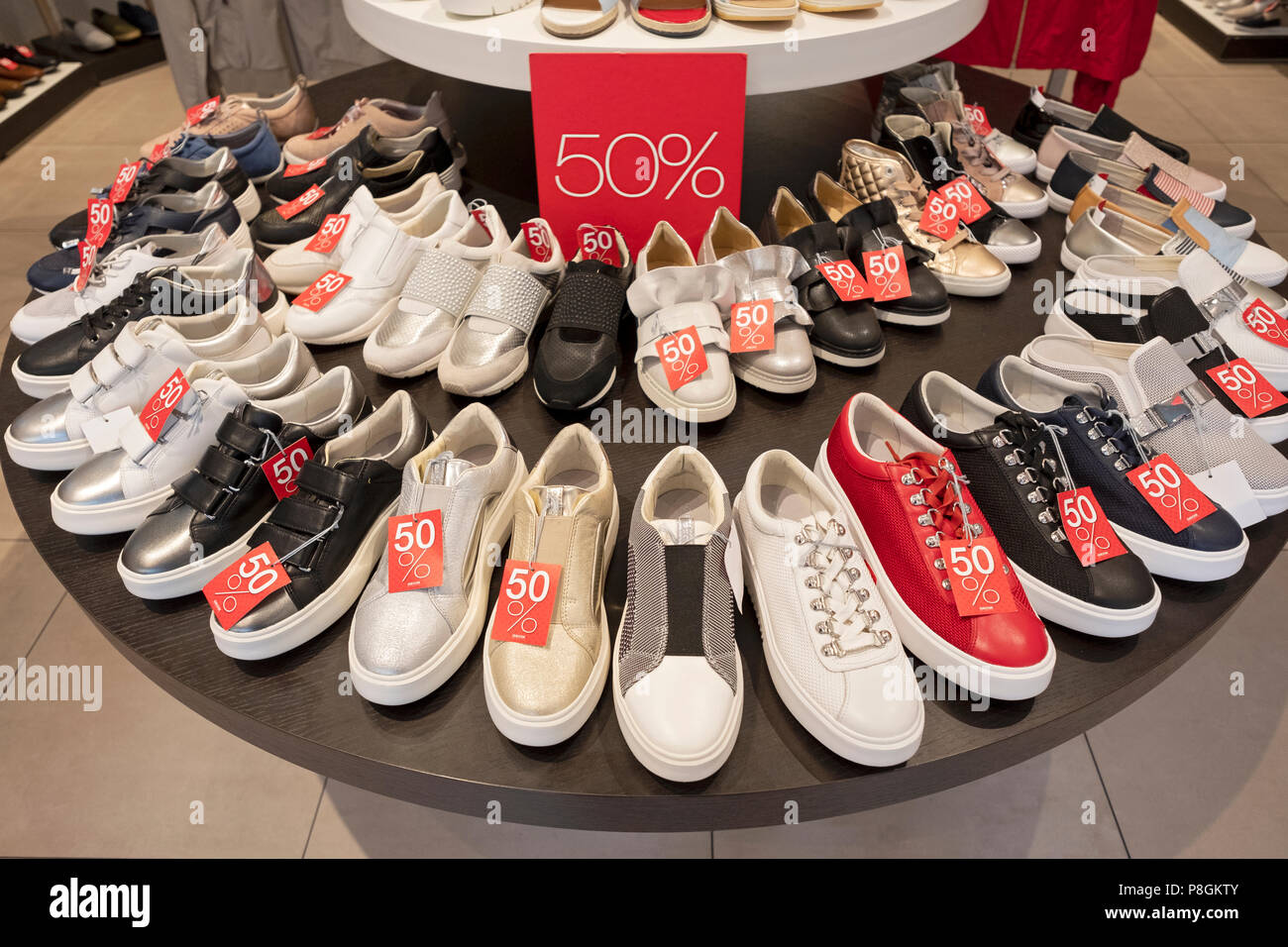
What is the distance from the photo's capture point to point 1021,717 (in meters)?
0.96

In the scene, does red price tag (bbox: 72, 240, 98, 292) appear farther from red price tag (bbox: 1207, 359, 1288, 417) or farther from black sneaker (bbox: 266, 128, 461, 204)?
red price tag (bbox: 1207, 359, 1288, 417)

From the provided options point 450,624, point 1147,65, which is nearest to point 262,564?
point 450,624

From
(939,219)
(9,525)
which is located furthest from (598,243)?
(9,525)

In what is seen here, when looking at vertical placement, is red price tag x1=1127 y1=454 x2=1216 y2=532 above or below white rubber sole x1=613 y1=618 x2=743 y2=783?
above

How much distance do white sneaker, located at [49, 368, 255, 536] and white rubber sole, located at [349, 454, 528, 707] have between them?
0.41 metres

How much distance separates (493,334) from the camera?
4.60 ft

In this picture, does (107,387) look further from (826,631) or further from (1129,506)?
(1129,506)

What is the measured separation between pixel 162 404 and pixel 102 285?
61 centimetres

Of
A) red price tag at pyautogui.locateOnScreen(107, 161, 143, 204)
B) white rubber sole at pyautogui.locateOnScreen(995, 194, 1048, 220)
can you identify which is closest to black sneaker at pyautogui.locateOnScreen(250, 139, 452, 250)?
red price tag at pyautogui.locateOnScreen(107, 161, 143, 204)

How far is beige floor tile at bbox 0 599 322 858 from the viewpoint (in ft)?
4.77

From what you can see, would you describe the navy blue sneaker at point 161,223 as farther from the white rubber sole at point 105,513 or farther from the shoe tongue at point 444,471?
the shoe tongue at point 444,471

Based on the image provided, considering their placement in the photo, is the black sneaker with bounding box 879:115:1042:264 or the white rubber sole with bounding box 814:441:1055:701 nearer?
the white rubber sole with bounding box 814:441:1055:701

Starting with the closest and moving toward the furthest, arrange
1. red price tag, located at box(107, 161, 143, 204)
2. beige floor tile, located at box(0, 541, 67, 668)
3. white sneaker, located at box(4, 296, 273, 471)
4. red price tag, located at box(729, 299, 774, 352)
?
white sneaker, located at box(4, 296, 273, 471) < red price tag, located at box(729, 299, 774, 352) < red price tag, located at box(107, 161, 143, 204) < beige floor tile, located at box(0, 541, 67, 668)
